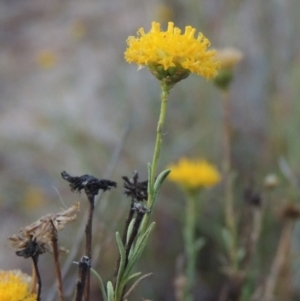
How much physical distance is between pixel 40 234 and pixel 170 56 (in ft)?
0.75

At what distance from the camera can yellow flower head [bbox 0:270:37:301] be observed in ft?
1.85

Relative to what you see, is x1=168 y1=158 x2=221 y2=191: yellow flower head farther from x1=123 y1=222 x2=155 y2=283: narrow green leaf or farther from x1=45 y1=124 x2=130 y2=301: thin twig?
x1=123 y1=222 x2=155 y2=283: narrow green leaf

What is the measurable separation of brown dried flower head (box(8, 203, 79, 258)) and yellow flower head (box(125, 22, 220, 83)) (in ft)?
0.55

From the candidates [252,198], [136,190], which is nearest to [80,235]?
[252,198]

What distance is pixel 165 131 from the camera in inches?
72.7

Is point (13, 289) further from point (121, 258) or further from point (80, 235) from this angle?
point (80, 235)

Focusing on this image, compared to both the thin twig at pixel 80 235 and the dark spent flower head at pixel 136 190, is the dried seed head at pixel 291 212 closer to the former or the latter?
the thin twig at pixel 80 235

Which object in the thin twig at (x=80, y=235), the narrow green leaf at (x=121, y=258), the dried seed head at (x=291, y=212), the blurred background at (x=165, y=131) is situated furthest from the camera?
the blurred background at (x=165, y=131)

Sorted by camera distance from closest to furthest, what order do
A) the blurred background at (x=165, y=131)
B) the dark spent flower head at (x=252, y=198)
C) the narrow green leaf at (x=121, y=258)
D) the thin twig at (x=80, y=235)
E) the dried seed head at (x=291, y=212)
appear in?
the narrow green leaf at (x=121, y=258) → the thin twig at (x=80, y=235) → the dark spent flower head at (x=252, y=198) → the dried seed head at (x=291, y=212) → the blurred background at (x=165, y=131)

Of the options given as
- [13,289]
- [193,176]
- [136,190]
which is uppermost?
[193,176]

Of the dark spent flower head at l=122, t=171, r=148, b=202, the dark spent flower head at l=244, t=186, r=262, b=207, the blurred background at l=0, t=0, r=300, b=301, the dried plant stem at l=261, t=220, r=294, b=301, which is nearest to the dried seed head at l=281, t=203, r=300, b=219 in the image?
the dried plant stem at l=261, t=220, r=294, b=301

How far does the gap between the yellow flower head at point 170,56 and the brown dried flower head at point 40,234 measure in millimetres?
168

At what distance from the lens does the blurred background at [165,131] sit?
6.93ft

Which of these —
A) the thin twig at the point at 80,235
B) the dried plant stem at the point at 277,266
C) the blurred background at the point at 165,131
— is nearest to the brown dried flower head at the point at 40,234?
the thin twig at the point at 80,235
